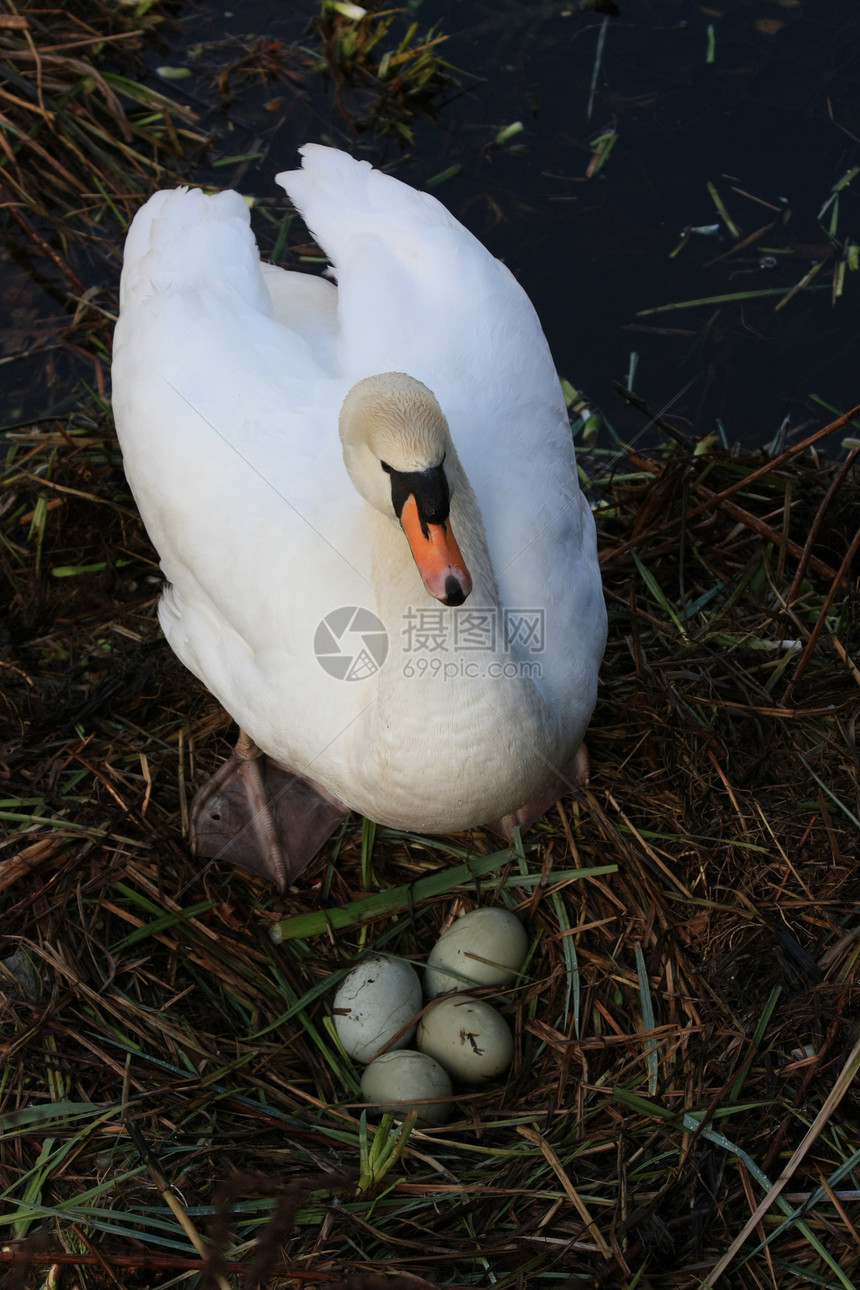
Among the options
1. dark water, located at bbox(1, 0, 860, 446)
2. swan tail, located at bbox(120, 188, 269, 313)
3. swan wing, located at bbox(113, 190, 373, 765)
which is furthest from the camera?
dark water, located at bbox(1, 0, 860, 446)

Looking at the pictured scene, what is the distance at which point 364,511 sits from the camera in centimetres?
311

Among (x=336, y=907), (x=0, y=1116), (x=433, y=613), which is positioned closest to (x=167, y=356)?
(x=433, y=613)

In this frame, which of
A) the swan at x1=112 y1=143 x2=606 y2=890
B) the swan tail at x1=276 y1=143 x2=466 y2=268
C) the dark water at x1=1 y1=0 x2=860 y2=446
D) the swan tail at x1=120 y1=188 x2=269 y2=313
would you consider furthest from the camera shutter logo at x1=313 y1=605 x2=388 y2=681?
the dark water at x1=1 y1=0 x2=860 y2=446

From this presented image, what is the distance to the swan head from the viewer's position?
2.55m

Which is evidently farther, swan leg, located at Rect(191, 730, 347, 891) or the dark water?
the dark water

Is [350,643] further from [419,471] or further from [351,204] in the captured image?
[351,204]

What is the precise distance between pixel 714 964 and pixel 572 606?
3.58 ft

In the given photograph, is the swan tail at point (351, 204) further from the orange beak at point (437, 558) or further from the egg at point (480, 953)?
the egg at point (480, 953)

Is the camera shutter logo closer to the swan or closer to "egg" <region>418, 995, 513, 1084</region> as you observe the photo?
the swan

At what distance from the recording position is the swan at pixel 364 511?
2809 mm

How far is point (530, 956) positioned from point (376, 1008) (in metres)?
0.52

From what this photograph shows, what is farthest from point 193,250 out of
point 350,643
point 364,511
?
point 350,643

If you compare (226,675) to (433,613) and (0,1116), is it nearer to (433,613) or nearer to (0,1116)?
(433,613)

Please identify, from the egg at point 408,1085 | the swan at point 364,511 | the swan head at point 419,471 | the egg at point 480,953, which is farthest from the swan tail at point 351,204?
the egg at point 408,1085
